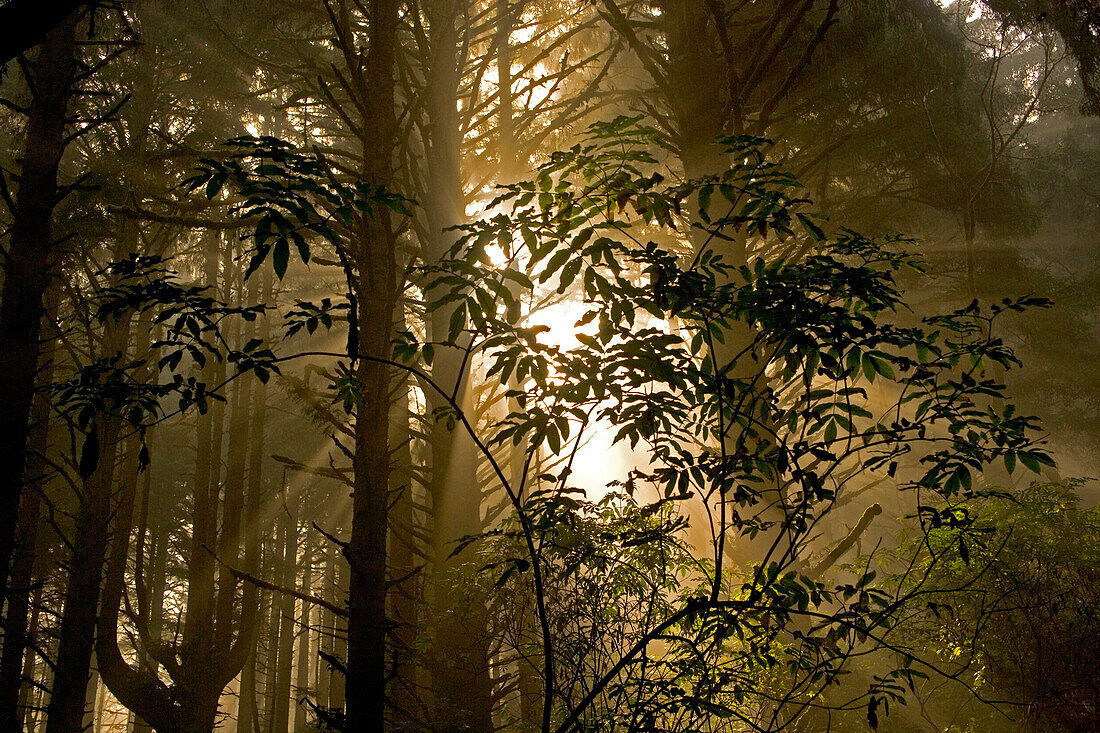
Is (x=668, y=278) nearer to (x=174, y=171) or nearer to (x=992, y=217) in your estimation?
(x=174, y=171)

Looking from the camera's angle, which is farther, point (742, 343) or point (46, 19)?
point (742, 343)

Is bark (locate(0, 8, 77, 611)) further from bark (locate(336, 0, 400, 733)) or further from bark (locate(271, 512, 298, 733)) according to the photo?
bark (locate(271, 512, 298, 733))

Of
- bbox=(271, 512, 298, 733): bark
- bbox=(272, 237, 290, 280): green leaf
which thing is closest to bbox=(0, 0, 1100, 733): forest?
bbox=(272, 237, 290, 280): green leaf

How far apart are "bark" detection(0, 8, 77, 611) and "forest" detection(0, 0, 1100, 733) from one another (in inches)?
0.7

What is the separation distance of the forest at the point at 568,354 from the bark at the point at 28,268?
18 mm

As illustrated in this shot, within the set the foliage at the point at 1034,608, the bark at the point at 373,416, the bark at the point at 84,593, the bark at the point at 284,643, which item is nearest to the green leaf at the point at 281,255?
the bark at the point at 373,416

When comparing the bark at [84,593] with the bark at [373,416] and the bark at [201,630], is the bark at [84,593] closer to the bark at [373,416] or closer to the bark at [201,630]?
the bark at [201,630]

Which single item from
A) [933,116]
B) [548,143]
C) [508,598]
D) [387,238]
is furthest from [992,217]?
[387,238]

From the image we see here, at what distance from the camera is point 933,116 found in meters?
8.62

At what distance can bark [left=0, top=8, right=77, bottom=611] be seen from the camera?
115 inches

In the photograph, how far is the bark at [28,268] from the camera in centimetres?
292

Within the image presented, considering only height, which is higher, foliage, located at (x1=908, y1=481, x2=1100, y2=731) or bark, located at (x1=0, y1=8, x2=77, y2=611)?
bark, located at (x1=0, y1=8, x2=77, y2=611)

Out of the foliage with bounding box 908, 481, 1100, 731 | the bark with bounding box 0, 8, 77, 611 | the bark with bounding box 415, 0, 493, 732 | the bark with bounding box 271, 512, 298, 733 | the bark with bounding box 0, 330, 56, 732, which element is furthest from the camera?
the bark with bounding box 271, 512, 298, 733

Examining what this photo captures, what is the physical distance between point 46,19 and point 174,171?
7405mm
